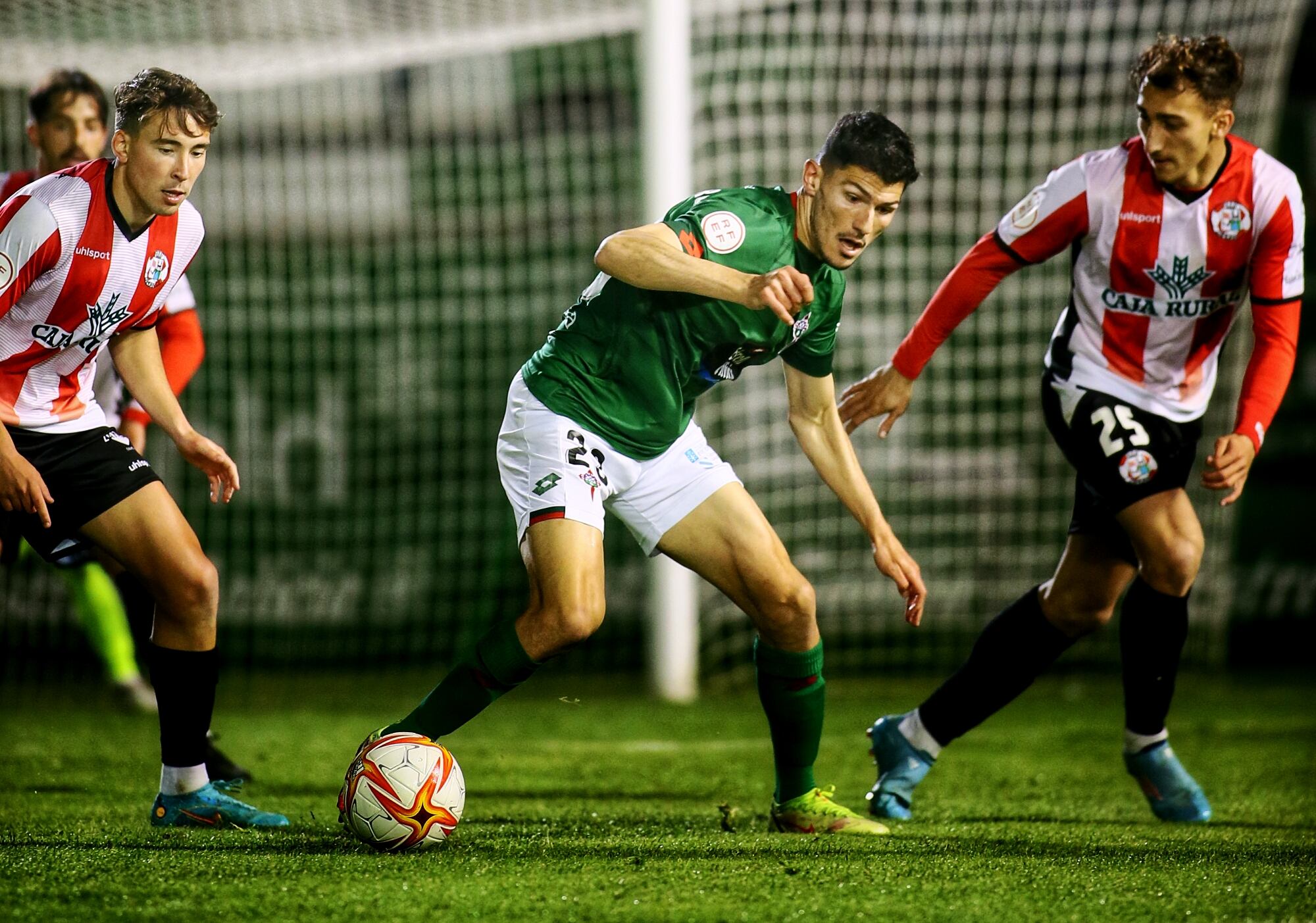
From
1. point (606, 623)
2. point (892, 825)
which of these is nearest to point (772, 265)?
point (892, 825)

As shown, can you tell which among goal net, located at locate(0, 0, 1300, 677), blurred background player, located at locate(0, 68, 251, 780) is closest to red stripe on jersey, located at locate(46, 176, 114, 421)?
blurred background player, located at locate(0, 68, 251, 780)

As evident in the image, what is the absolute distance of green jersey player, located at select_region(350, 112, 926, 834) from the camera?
3.21 meters

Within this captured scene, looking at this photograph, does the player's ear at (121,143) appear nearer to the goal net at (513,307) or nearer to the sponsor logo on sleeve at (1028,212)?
the sponsor logo on sleeve at (1028,212)

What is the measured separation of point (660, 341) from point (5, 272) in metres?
1.48

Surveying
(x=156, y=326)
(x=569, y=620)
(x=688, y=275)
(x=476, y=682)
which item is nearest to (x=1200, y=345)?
(x=688, y=275)

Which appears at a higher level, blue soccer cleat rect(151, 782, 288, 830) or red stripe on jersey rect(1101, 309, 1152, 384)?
red stripe on jersey rect(1101, 309, 1152, 384)

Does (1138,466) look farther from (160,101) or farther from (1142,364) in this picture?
(160,101)

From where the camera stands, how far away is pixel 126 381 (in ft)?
11.8

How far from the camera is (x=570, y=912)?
255 cm

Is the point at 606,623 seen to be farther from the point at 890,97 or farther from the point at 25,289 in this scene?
the point at 25,289

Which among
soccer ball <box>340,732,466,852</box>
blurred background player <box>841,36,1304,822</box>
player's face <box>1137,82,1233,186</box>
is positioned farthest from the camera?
blurred background player <box>841,36,1304,822</box>

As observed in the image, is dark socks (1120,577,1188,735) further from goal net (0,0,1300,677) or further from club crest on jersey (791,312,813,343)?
goal net (0,0,1300,677)

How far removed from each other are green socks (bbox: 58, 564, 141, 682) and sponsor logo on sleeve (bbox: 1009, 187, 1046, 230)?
147 inches

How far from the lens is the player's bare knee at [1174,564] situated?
11.9ft
